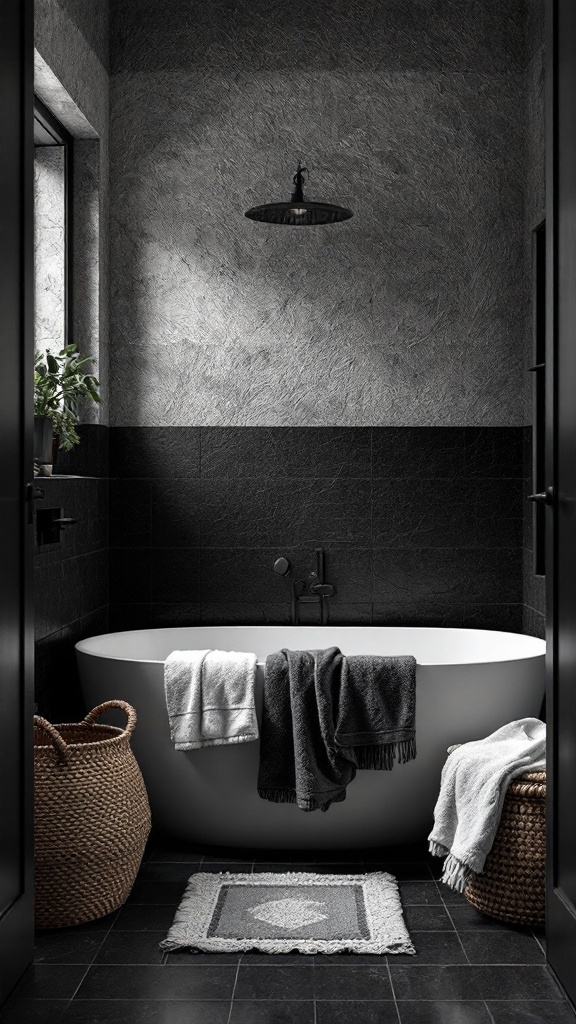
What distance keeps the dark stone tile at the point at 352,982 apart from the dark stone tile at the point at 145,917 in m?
0.55

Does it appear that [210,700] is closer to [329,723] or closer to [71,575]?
[329,723]

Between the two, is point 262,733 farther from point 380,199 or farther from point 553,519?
point 380,199

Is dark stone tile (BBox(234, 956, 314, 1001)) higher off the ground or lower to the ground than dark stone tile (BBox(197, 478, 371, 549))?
lower

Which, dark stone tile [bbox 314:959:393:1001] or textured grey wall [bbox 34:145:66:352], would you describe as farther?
textured grey wall [bbox 34:145:66:352]

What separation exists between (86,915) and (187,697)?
827 millimetres

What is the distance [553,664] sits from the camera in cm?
272

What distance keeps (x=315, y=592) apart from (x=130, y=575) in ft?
2.81

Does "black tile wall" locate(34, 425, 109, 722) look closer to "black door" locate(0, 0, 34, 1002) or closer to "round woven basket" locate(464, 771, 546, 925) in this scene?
"black door" locate(0, 0, 34, 1002)

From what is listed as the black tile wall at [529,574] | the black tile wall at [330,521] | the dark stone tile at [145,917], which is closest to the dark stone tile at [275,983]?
the dark stone tile at [145,917]

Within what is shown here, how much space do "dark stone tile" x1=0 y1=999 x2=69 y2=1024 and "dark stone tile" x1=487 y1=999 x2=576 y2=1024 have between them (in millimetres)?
1036

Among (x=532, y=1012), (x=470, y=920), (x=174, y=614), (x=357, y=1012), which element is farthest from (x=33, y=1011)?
(x=174, y=614)

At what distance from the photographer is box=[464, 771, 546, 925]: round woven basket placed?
10.2 ft

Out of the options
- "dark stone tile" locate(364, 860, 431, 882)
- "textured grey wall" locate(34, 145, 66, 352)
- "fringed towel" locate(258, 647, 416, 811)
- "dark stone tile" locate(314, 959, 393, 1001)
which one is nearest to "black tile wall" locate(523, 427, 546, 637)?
"fringed towel" locate(258, 647, 416, 811)

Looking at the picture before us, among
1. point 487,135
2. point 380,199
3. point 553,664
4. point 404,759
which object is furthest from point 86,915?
point 487,135
